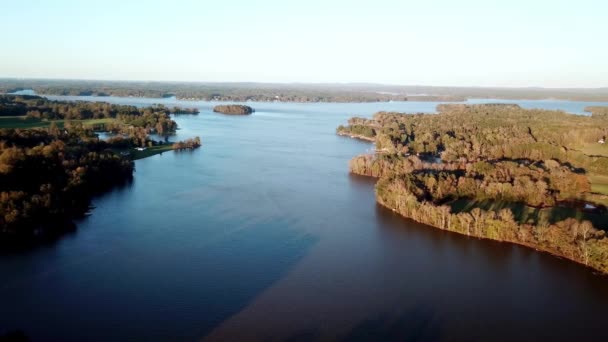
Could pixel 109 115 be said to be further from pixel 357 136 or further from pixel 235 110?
pixel 357 136

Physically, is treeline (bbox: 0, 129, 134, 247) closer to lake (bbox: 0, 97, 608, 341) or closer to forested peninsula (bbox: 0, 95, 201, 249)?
forested peninsula (bbox: 0, 95, 201, 249)

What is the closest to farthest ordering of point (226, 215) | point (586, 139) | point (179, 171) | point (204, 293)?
point (204, 293), point (226, 215), point (179, 171), point (586, 139)

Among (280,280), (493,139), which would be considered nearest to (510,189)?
(280,280)

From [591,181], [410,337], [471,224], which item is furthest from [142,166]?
[591,181]

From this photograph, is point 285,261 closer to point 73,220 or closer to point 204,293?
point 204,293

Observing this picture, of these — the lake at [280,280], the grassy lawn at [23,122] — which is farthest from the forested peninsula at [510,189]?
the grassy lawn at [23,122]

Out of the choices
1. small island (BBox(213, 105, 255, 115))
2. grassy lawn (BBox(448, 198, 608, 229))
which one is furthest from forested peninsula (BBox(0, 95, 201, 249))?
small island (BBox(213, 105, 255, 115))

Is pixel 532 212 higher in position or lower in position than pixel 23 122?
lower
